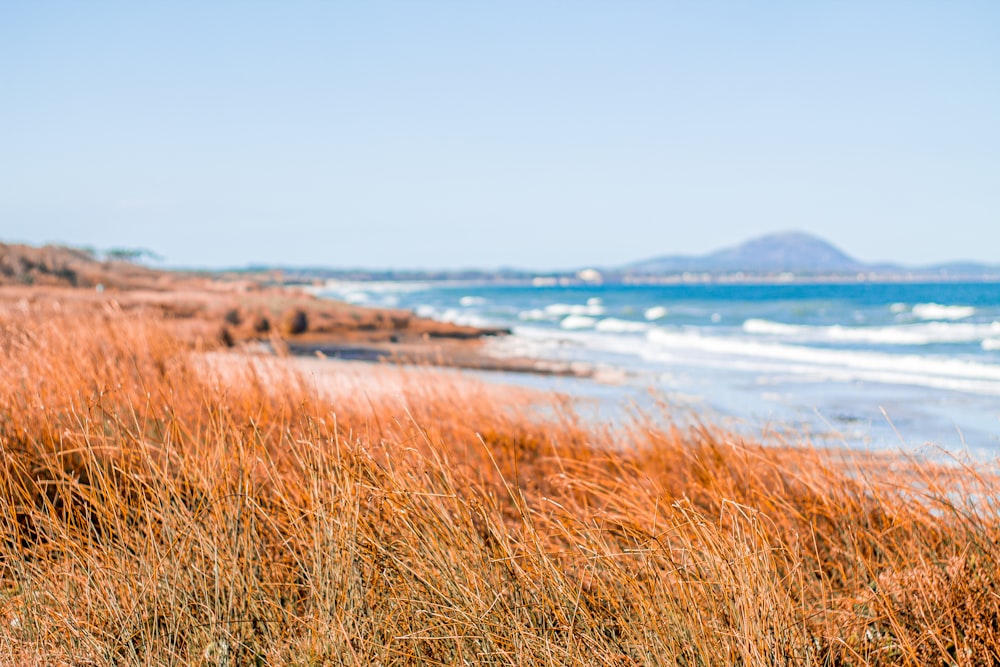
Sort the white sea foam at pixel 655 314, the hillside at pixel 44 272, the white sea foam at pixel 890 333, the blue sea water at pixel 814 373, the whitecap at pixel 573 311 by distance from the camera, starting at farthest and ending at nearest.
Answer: the whitecap at pixel 573 311 → the white sea foam at pixel 655 314 → the hillside at pixel 44 272 → the white sea foam at pixel 890 333 → the blue sea water at pixel 814 373

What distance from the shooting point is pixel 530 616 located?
3127mm

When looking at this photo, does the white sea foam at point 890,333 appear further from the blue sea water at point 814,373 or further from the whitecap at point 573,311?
the whitecap at point 573,311

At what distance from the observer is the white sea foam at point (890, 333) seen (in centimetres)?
3114

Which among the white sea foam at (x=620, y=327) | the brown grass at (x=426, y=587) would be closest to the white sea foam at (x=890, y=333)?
the white sea foam at (x=620, y=327)

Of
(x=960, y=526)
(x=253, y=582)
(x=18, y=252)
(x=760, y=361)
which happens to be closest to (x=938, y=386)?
(x=760, y=361)

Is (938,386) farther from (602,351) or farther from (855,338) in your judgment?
(855,338)

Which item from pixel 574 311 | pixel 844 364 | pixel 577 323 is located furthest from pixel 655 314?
pixel 844 364

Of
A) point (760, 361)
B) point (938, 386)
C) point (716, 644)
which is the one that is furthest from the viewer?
point (760, 361)

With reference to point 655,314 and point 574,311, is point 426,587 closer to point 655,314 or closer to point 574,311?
point 655,314

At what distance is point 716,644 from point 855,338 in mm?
33935

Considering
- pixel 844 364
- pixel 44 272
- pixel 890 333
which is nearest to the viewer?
pixel 844 364

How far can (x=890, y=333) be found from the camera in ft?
113

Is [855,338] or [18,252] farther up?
[18,252]

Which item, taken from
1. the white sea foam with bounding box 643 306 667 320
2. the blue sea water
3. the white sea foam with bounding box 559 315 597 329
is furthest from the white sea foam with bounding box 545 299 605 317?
the blue sea water
